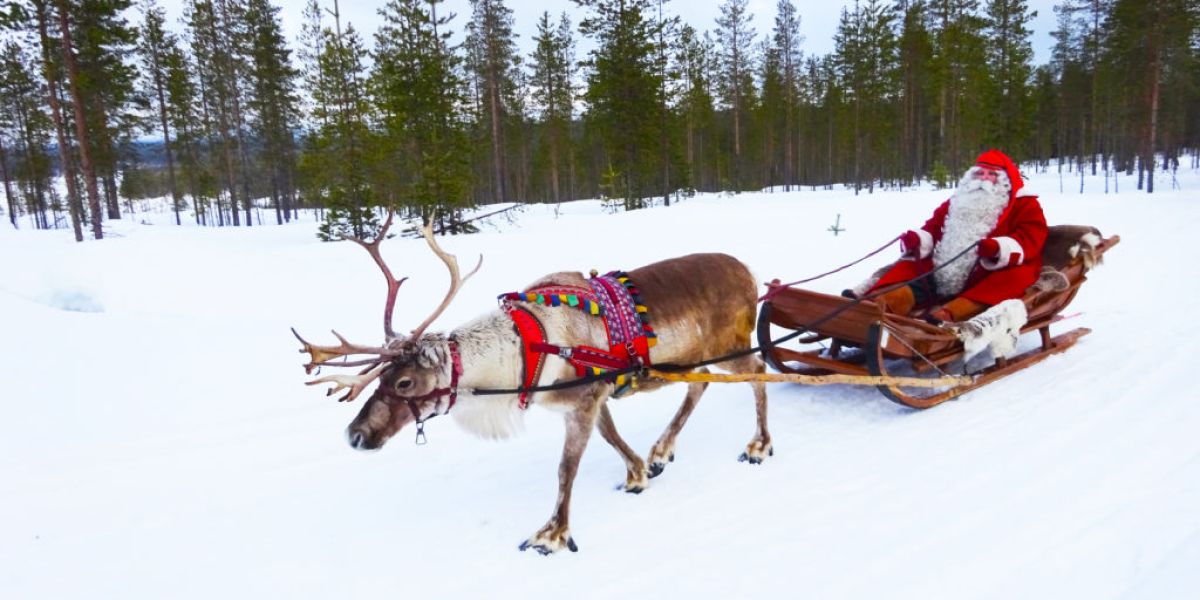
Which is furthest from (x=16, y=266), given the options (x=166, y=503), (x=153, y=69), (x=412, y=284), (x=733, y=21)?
(x=733, y=21)

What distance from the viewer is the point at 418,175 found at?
18078 millimetres

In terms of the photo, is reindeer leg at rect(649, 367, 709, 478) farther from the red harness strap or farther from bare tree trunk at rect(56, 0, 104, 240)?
bare tree trunk at rect(56, 0, 104, 240)

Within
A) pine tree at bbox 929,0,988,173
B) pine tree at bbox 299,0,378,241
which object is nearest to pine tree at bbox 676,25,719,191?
pine tree at bbox 929,0,988,173

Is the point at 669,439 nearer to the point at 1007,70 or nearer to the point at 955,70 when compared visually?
the point at 955,70

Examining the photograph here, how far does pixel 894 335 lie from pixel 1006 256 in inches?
52.6

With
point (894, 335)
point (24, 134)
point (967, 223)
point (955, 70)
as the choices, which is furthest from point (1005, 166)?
point (24, 134)

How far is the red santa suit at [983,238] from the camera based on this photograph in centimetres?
487

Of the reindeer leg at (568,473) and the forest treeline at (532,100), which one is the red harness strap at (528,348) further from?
the forest treeline at (532,100)

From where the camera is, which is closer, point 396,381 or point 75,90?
point 396,381

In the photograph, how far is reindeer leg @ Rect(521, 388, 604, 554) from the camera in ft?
10.8

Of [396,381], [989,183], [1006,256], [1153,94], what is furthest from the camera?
[1153,94]

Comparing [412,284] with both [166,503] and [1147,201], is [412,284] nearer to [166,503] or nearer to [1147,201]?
[166,503]

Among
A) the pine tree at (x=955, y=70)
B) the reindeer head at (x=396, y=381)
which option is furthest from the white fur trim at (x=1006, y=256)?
the pine tree at (x=955, y=70)

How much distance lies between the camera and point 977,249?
16.4 feet
